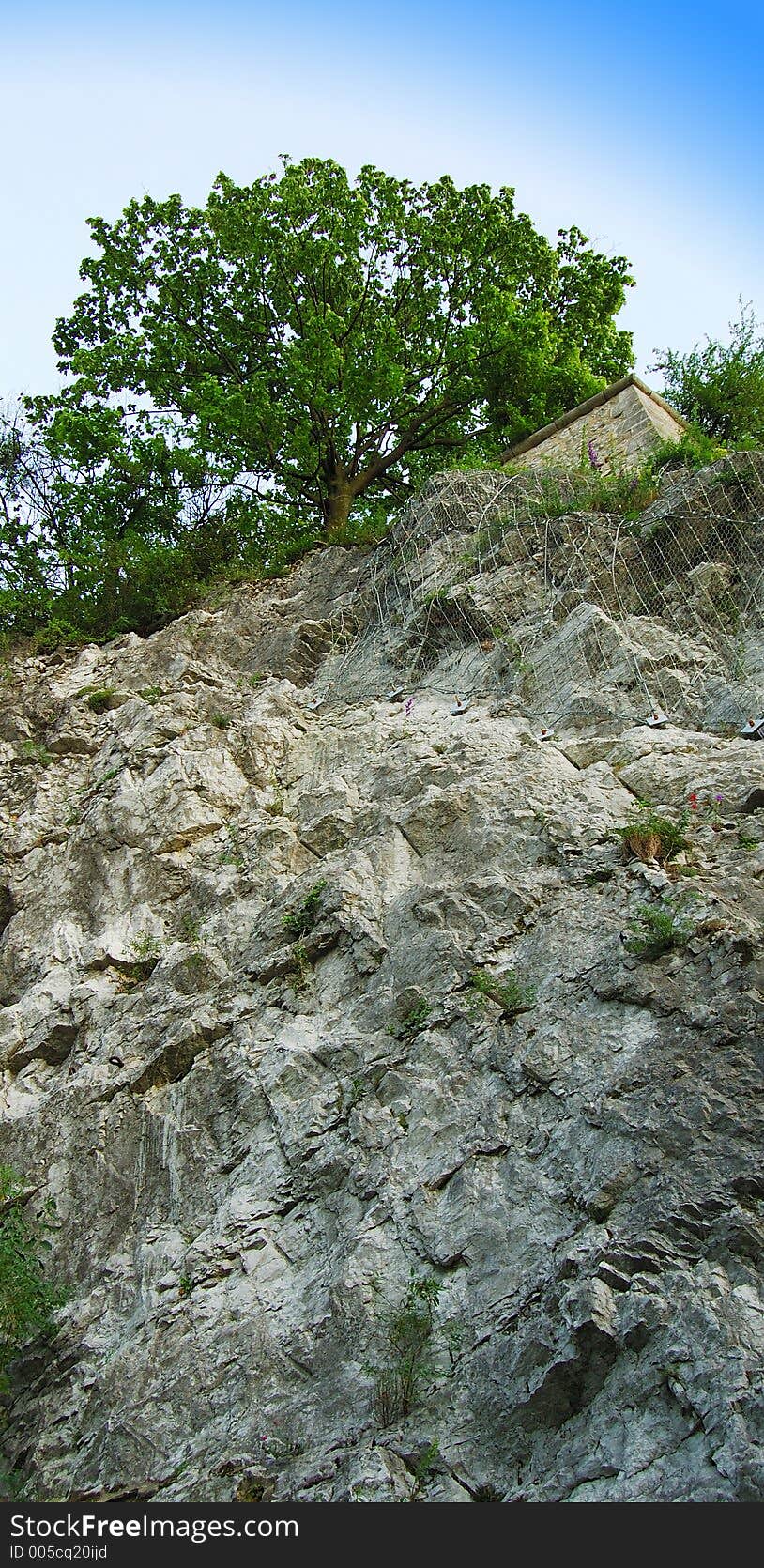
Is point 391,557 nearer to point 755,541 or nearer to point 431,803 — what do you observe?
point 755,541

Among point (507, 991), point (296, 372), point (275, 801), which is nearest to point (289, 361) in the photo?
point (296, 372)

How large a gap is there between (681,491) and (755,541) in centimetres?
112

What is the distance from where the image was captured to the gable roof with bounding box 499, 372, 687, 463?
14270mm

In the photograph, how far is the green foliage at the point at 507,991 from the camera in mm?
6613

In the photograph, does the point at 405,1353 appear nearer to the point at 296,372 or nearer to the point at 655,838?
the point at 655,838

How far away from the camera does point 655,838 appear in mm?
7160

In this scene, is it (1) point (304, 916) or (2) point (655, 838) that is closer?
(2) point (655, 838)

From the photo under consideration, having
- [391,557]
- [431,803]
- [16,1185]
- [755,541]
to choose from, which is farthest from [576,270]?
[16,1185]

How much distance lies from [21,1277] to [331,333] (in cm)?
1261

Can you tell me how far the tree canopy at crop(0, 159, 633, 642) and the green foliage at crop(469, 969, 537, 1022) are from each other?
31.9ft

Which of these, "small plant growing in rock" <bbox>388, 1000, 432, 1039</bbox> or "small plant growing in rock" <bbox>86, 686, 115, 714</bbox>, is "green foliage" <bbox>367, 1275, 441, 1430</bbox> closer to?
"small plant growing in rock" <bbox>388, 1000, 432, 1039</bbox>

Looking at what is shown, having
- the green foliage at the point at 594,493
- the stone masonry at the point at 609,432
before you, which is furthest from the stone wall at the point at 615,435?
the green foliage at the point at 594,493

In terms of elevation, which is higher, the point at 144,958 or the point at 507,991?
the point at 144,958

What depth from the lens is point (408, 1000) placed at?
706cm
